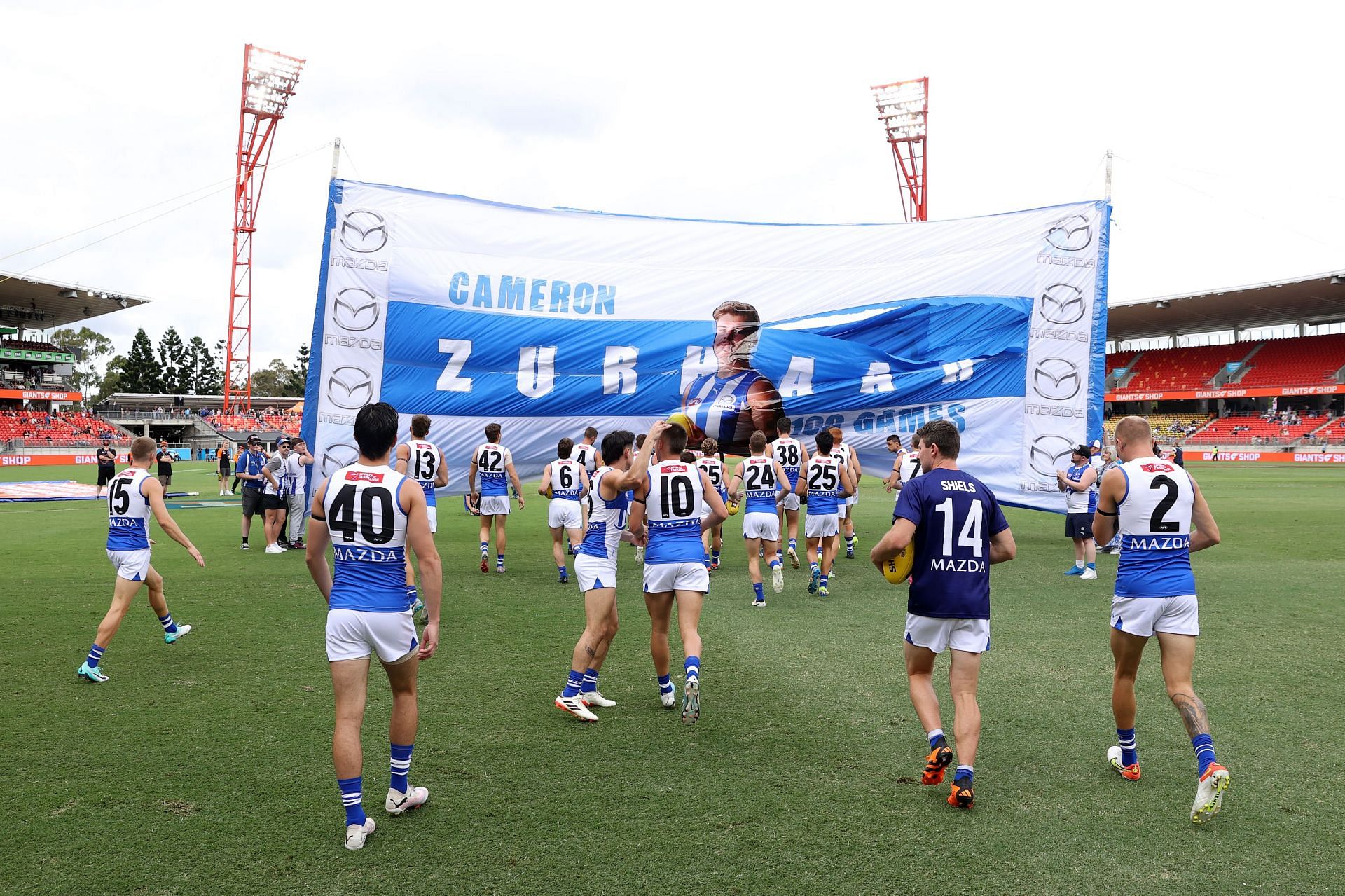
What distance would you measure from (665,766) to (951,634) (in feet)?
5.77

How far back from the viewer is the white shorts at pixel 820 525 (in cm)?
1048

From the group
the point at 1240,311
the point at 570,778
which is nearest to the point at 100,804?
the point at 570,778

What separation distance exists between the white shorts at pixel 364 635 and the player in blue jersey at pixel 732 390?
24.8ft

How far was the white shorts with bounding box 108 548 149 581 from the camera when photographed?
6.80 metres

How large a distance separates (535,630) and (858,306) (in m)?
6.37

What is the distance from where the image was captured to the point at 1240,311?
5266 centimetres

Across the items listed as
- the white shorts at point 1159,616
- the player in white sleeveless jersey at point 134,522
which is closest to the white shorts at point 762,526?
the white shorts at point 1159,616

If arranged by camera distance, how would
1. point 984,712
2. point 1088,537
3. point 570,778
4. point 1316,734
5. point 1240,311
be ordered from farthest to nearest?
point 1240,311
point 1088,537
point 984,712
point 1316,734
point 570,778

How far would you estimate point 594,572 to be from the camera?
595cm

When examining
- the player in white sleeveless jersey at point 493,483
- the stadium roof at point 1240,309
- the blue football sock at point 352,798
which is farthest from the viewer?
the stadium roof at point 1240,309

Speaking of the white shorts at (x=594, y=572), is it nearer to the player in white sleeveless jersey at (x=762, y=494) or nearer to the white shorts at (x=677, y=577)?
the white shorts at (x=677, y=577)

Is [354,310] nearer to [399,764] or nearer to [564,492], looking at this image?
[564,492]

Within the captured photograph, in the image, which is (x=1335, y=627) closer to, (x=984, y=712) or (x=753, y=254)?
(x=984, y=712)

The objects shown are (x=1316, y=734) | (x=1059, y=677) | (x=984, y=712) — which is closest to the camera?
(x=1316, y=734)
